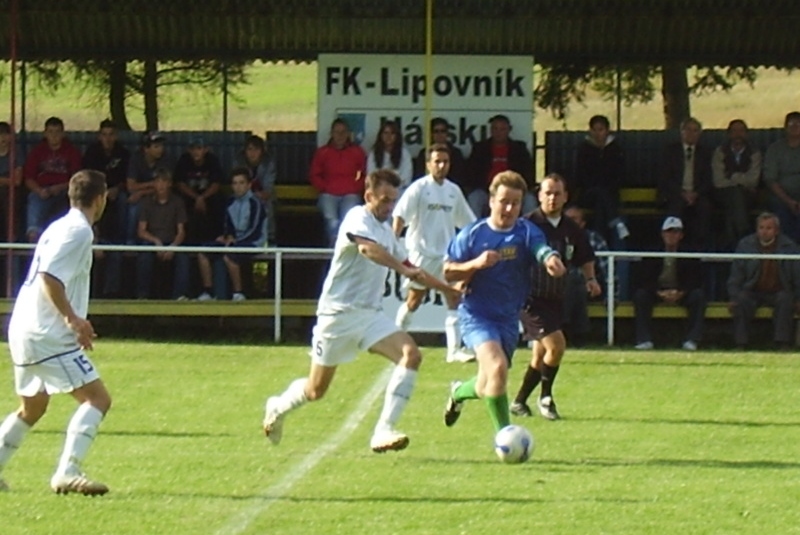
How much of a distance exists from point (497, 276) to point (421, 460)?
3.80 feet

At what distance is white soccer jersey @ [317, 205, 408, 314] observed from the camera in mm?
11148

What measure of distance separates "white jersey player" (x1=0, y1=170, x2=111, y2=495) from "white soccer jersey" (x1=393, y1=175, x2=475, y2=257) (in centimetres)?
673

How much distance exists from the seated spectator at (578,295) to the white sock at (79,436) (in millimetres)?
8153

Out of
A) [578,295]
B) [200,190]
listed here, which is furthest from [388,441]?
[200,190]

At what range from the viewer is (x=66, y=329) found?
9.62 meters

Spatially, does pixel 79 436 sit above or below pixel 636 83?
below

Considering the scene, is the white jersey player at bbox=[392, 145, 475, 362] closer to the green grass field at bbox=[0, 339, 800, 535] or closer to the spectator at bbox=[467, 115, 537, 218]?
the green grass field at bbox=[0, 339, 800, 535]

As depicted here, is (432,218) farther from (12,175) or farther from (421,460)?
(421,460)

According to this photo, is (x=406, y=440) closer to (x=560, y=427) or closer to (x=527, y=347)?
(x=560, y=427)

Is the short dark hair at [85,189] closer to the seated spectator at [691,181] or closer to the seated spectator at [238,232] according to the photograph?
the seated spectator at [238,232]

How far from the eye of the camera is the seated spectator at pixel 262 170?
63.3 ft

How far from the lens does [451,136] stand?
19531 mm

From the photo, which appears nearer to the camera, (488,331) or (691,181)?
(488,331)

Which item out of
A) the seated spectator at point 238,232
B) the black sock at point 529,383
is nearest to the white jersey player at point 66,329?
the black sock at point 529,383
